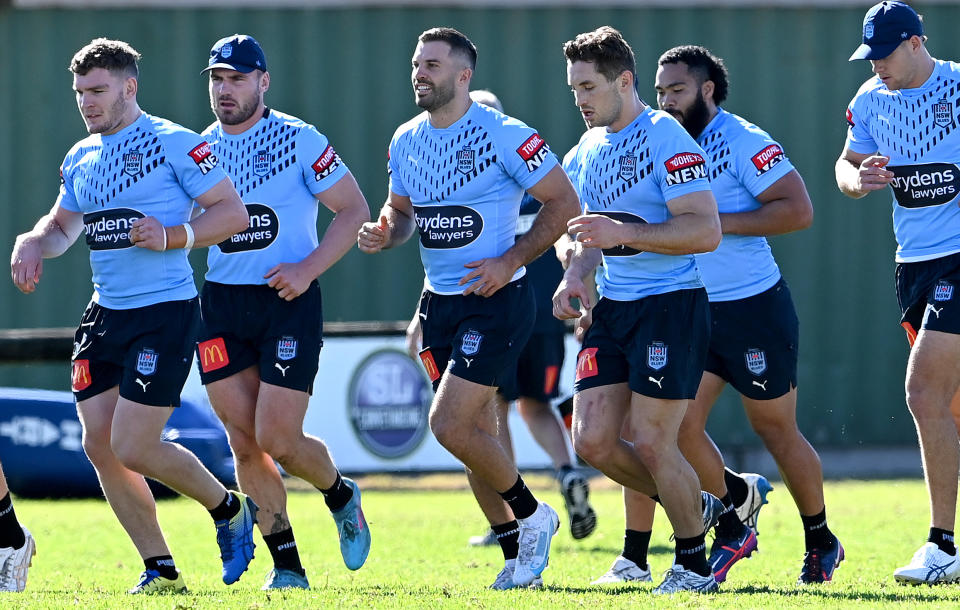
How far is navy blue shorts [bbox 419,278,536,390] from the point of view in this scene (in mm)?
6336

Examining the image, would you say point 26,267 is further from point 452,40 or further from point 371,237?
point 452,40

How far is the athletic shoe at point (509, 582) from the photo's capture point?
20.9 ft

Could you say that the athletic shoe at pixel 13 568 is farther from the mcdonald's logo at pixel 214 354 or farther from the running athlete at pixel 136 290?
the mcdonald's logo at pixel 214 354

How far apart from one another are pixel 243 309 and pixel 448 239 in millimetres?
1016

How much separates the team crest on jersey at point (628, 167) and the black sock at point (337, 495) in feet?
6.43

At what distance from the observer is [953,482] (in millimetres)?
6391

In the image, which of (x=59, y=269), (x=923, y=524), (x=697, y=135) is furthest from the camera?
(x=59, y=269)

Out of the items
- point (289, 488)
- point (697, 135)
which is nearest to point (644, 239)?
point (697, 135)

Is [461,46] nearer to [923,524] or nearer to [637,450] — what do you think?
[637,450]

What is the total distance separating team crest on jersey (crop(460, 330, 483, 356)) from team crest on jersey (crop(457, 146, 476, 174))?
718 millimetres

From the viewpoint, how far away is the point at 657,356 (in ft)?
19.8

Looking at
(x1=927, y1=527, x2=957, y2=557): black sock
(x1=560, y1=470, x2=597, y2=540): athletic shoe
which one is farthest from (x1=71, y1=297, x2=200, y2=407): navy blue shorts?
(x1=927, y1=527, x2=957, y2=557): black sock

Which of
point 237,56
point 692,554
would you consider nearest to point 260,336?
point 237,56

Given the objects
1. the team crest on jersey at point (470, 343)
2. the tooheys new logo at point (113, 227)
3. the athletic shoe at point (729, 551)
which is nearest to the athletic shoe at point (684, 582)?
the athletic shoe at point (729, 551)
